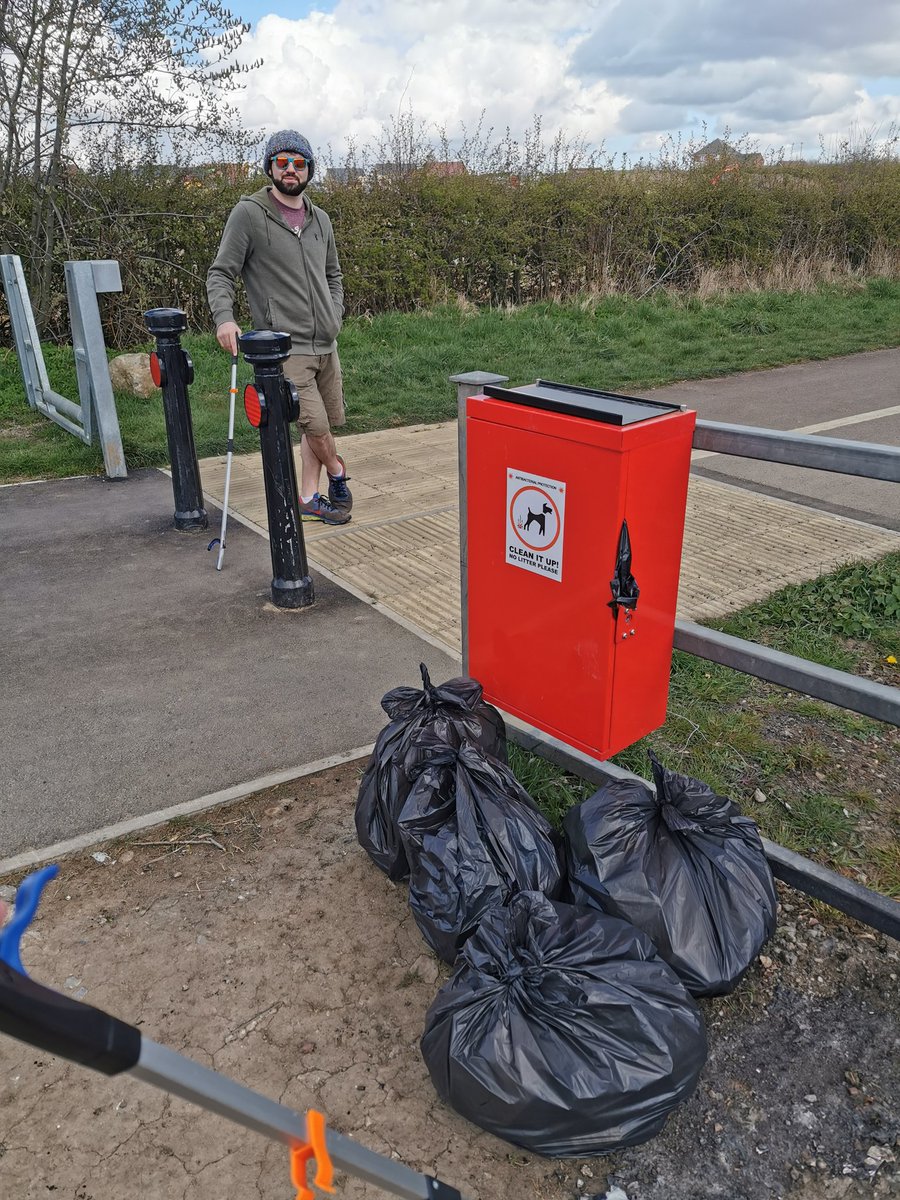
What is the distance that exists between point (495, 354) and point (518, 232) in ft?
12.0

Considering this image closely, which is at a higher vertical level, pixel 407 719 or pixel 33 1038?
pixel 33 1038

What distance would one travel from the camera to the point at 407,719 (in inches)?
113

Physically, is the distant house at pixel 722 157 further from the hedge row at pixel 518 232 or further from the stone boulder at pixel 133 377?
the stone boulder at pixel 133 377

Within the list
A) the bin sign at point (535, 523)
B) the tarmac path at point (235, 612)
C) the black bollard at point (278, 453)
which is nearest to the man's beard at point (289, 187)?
the black bollard at point (278, 453)

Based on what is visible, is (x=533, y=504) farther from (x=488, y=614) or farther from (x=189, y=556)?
(x=189, y=556)

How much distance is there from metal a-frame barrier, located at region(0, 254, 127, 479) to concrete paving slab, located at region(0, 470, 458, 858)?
1.10 metres

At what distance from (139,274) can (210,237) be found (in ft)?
3.07

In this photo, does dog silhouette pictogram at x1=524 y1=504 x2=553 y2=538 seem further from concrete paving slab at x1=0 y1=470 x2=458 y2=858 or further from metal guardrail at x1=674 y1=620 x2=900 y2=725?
concrete paving slab at x1=0 y1=470 x2=458 y2=858

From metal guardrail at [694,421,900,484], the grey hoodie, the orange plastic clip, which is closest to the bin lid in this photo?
metal guardrail at [694,421,900,484]

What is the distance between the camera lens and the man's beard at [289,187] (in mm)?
5188

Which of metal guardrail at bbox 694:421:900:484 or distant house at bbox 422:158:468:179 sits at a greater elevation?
distant house at bbox 422:158:468:179

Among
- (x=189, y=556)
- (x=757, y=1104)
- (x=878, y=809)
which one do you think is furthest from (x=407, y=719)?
(x=189, y=556)

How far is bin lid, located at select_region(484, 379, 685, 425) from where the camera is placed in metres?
2.56

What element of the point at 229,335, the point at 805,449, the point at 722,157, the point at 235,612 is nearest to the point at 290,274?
the point at 229,335
